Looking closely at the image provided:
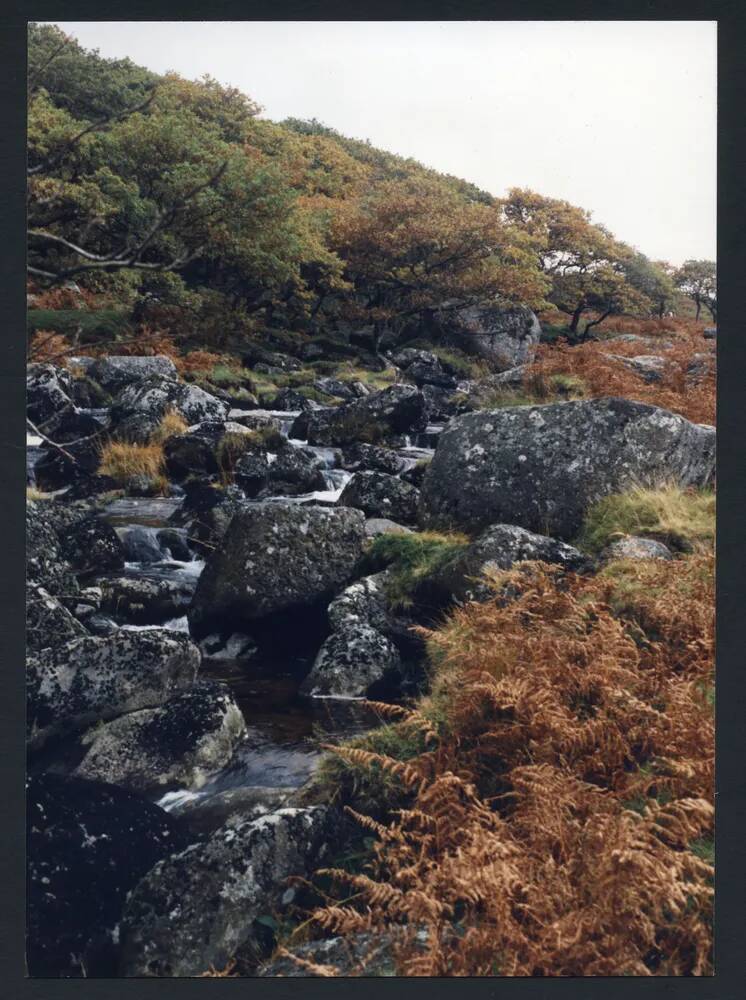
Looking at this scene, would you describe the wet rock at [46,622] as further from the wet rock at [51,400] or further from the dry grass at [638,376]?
the dry grass at [638,376]

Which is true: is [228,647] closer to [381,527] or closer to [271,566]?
[271,566]

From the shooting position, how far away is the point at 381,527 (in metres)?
8.27

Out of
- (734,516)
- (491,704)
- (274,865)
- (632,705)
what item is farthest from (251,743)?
(734,516)

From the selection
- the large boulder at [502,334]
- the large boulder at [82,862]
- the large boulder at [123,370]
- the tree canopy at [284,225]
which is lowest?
the large boulder at [82,862]

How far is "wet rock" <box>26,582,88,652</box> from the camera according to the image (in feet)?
18.9

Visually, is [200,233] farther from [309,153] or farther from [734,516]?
[734,516]

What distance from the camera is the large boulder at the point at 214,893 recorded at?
12.6ft

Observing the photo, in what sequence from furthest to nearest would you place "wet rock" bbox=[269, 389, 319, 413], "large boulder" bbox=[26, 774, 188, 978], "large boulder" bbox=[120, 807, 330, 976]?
"wet rock" bbox=[269, 389, 319, 413] < "large boulder" bbox=[26, 774, 188, 978] < "large boulder" bbox=[120, 807, 330, 976]

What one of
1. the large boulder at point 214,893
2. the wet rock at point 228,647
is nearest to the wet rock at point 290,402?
the wet rock at point 228,647

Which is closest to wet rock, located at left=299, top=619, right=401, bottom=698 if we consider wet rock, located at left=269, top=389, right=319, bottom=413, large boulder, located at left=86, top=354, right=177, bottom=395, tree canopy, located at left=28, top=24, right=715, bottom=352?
tree canopy, located at left=28, top=24, right=715, bottom=352

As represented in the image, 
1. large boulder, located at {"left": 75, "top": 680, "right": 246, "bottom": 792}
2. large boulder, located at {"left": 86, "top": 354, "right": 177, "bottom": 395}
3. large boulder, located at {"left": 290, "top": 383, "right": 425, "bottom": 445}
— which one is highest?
large boulder, located at {"left": 86, "top": 354, "right": 177, "bottom": 395}

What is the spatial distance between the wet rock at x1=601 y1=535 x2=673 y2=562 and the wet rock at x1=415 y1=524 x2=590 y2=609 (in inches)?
7.7

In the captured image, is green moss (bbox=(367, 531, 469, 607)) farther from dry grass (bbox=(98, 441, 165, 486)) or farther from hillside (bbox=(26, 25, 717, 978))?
dry grass (bbox=(98, 441, 165, 486))

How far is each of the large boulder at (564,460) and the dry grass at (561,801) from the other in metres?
1.95
